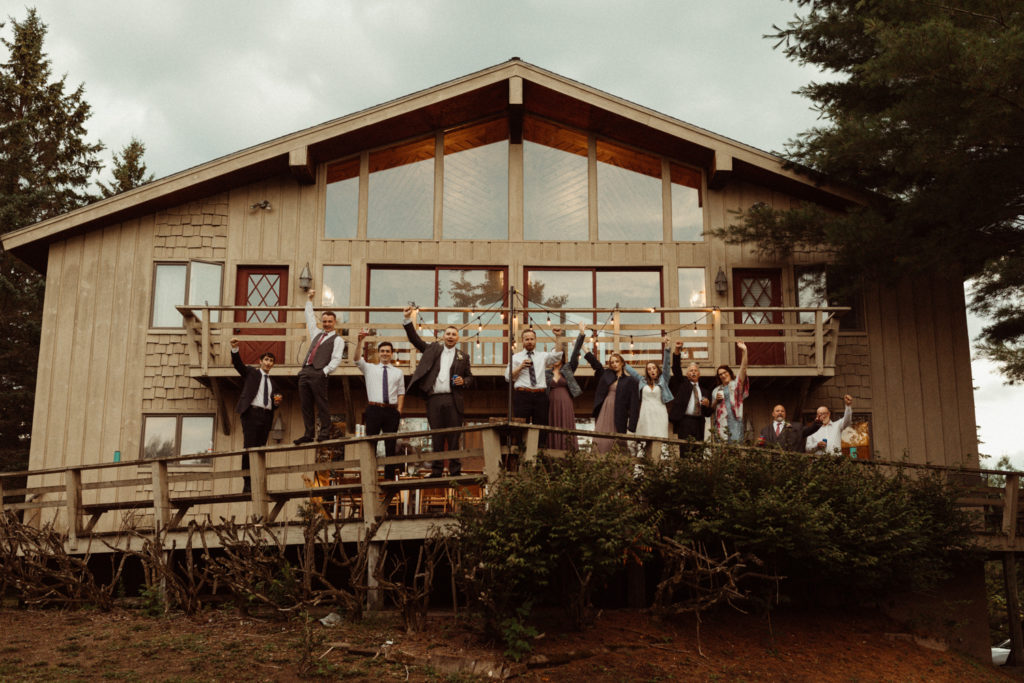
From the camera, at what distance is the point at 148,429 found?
15.9m

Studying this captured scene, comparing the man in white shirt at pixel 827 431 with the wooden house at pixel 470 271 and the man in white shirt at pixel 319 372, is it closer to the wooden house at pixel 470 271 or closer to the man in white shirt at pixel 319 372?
the wooden house at pixel 470 271

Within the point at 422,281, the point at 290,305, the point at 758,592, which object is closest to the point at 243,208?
the point at 290,305

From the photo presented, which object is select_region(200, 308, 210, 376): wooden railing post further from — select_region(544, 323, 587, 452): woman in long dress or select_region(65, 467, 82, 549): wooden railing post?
select_region(544, 323, 587, 452): woman in long dress

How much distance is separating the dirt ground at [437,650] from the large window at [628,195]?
7953 millimetres

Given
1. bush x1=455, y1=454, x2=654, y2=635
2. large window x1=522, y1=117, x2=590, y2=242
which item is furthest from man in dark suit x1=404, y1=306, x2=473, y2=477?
large window x1=522, y1=117, x2=590, y2=242

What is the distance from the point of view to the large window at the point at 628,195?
17.2m

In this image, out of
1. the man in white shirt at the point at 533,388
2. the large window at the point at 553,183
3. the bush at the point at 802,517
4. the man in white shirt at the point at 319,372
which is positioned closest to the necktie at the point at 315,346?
the man in white shirt at the point at 319,372

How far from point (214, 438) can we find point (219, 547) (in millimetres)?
5138

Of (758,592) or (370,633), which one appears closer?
(370,633)

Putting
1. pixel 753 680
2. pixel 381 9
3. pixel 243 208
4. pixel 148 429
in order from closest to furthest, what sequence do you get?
1. pixel 753 680
2. pixel 148 429
3. pixel 243 208
4. pixel 381 9

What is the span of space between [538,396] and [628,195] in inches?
265

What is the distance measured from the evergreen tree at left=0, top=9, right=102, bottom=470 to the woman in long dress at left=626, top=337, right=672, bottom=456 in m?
16.6

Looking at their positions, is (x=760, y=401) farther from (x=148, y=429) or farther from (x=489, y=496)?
(x=148, y=429)

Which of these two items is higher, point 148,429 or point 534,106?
point 534,106
